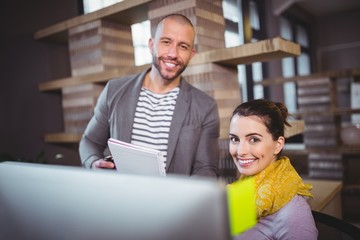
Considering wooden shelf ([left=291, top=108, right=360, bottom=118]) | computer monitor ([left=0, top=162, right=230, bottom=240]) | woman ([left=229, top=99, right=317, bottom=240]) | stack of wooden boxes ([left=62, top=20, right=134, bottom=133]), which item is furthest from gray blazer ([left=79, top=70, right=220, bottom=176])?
wooden shelf ([left=291, top=108, right=360, bottom=118])

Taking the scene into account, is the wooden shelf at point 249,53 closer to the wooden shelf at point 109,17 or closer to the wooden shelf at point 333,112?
the wooden shelf at point 109,17

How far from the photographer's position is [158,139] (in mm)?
1460

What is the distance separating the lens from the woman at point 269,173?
0.99 metres

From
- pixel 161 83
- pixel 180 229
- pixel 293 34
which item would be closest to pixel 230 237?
pixel 180 229

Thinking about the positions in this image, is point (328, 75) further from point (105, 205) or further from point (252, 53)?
point (105, 205)

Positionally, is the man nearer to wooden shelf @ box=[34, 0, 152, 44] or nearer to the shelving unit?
the shelving unit

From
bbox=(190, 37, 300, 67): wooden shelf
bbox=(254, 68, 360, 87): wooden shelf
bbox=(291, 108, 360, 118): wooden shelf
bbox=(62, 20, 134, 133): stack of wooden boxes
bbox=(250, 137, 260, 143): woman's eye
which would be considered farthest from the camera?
bbox=(291, 108, 360, 118): wooden shelf

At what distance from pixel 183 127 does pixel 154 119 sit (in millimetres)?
129

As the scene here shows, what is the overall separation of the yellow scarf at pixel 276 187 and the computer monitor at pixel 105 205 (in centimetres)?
67

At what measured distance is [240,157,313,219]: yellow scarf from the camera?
1.02 meters

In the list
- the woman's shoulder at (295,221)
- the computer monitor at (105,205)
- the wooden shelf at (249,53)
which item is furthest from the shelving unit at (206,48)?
the computer monitor at (105,205)

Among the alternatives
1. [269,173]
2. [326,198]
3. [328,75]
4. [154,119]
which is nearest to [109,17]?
[154,119]

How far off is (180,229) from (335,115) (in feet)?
9.53

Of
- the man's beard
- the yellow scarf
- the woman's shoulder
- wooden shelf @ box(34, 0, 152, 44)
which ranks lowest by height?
the woman's shoulder
